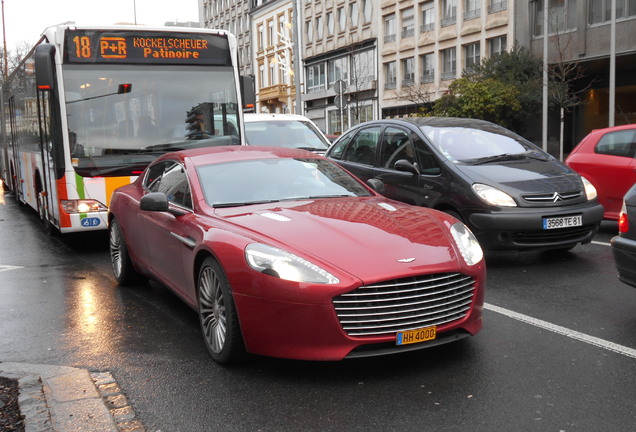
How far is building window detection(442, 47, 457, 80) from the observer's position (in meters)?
42.5

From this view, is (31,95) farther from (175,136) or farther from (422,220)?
(422,220)

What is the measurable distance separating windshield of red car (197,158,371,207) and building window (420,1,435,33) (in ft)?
133

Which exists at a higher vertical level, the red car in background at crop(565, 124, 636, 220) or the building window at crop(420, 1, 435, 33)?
the building window at crop(420, 1, 435, 33)

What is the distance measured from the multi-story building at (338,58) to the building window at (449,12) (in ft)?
20.9

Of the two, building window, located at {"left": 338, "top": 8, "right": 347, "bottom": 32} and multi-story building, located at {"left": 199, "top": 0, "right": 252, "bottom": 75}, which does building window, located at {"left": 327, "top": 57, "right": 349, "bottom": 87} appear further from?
multi-story building, located at {"left": 199, "top": 0, "right": 252, "bottom": 75}

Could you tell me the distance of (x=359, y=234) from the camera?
4.57 meters

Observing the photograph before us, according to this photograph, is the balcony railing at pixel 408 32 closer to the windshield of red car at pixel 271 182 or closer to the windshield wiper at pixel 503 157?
the windshield wiper at pixel 503 157

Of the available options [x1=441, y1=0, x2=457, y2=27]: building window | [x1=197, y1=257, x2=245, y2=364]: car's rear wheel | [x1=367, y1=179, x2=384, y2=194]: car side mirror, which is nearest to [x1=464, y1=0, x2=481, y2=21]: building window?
[x1=441, y1=0, x2=457, y2=27]: building window

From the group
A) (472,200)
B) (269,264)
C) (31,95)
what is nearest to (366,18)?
(31,95)

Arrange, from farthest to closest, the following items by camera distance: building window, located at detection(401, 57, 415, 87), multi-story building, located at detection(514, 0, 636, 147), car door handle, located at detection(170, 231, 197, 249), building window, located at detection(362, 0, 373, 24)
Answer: building window, located at detection(362, 0, 373, 24)
building window, located at detection(401, 57, 415, 87)
multi-story building, located at detection(514, 0, 636, 147)
car door handle, located at detection(170, 231, 197, 249)

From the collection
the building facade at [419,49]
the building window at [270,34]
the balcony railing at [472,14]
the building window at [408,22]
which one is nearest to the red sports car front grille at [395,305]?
the building facade at [419,49]

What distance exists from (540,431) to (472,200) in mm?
4314

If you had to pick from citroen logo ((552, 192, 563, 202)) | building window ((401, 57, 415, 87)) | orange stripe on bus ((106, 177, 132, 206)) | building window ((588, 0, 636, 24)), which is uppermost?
building window ((588, 0, 636, 24))

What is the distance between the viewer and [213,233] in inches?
189
